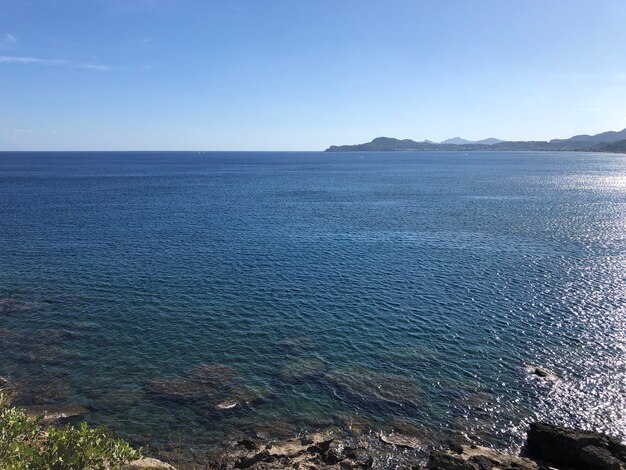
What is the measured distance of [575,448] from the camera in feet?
97.6

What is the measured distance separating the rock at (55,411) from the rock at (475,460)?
2683 cm

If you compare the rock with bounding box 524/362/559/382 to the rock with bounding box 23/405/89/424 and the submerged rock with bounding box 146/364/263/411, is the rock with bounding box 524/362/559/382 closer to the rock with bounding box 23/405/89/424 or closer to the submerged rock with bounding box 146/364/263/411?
the submerged rock with bounding box 146/364/263/411

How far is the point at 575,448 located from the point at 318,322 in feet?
91.1

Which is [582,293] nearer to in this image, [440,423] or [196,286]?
[440,423]

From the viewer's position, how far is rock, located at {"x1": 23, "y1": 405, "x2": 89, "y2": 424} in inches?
1342

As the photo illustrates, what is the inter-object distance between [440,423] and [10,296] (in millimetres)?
53809

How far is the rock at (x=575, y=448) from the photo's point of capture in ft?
93.5

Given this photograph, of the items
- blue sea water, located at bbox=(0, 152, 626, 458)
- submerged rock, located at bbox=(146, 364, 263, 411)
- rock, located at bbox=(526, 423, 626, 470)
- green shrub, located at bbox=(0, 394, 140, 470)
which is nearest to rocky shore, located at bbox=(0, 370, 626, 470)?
rock, located at bbox=(526, 423, 626, 470)

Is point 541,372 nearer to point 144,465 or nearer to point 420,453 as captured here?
point 420,453

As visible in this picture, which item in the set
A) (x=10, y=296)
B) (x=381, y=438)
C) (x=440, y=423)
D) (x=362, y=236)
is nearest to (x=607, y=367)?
(x=440, y=423)

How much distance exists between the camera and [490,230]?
97.0 meters

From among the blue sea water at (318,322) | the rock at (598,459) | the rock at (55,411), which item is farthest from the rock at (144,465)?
the rock at (598,459)

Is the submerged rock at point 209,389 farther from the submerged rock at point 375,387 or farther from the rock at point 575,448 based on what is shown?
the rock at point 575,448

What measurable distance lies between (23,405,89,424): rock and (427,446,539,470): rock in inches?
1056
